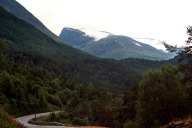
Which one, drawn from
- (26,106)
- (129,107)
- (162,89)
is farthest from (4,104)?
(162,89)

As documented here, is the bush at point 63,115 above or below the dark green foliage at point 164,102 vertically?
below

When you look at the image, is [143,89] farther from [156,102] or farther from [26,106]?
[26,106]

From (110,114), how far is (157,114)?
1324 inches

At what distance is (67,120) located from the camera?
4662 centimetres

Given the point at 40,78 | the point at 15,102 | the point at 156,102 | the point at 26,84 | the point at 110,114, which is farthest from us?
the point at 40,78

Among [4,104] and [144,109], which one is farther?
[4,104]

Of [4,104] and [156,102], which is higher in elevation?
[156,102]

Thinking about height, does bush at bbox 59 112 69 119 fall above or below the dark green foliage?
below

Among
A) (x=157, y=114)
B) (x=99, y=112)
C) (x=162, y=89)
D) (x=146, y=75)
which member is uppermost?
(x=146, y=75)

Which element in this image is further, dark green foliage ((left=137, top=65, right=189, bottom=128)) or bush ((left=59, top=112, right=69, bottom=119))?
bush ((left=59, top=112, right=69, bottom=119))

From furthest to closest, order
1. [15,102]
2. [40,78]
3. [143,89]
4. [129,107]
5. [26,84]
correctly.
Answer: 1. [40,78]
2. [26,84]
3. [129,107]
4. [15,102]
5. [143,89]

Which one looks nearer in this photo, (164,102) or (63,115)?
(164,102)

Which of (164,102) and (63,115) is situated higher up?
(164,102)

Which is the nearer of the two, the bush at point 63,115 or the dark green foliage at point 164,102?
the dark green foliage at point 164,102
